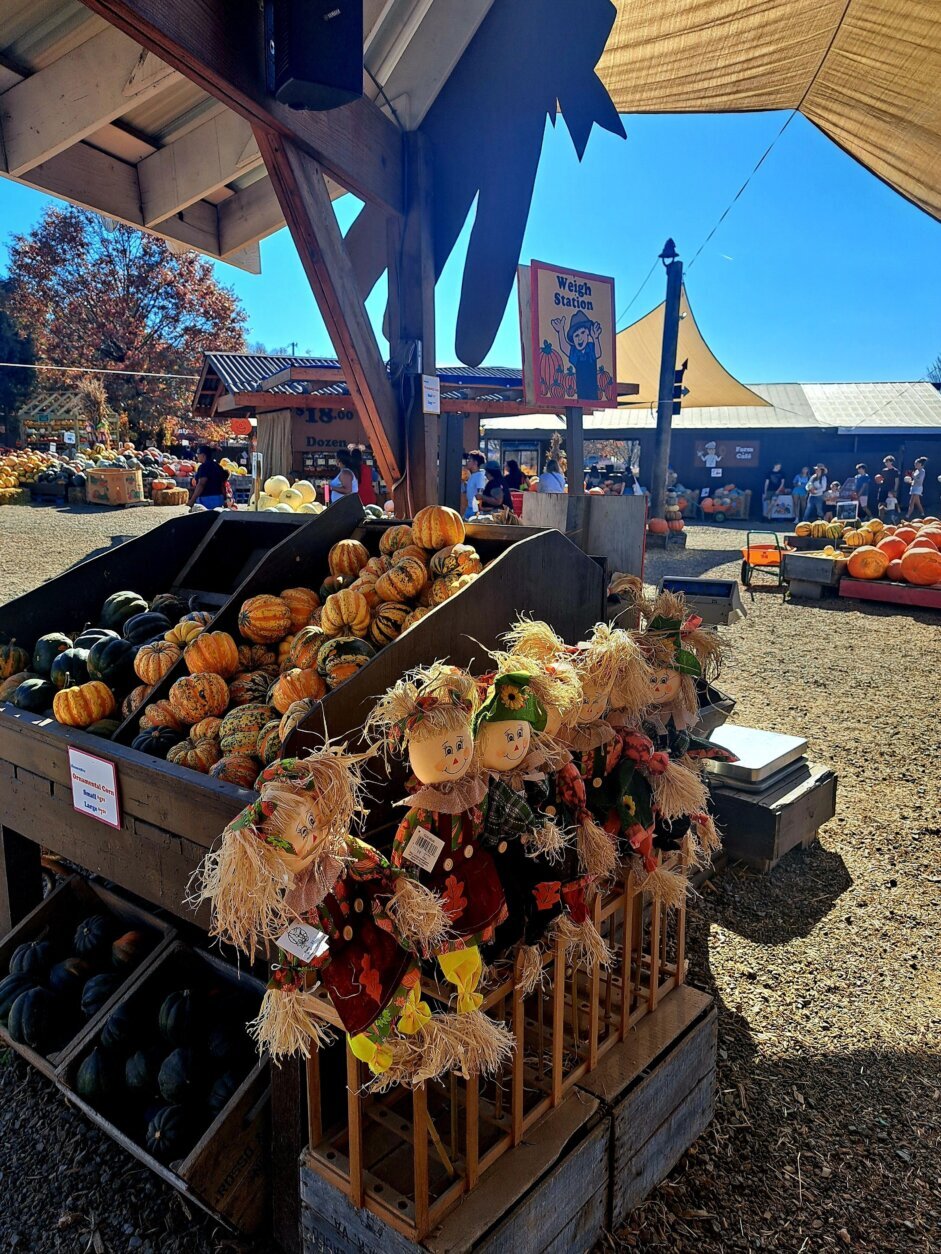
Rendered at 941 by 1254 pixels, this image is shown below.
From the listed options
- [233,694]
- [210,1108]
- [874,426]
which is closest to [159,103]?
[233,694]

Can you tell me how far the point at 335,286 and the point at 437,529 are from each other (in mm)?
1846

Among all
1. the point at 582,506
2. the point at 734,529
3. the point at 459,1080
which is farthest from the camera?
the point at 734,529

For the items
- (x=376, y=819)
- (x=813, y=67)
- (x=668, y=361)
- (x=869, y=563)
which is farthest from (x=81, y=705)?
(x=668, y=361)

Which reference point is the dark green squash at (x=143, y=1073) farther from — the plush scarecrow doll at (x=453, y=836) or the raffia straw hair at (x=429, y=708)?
the raffia straw hair at (x=429, y=708)

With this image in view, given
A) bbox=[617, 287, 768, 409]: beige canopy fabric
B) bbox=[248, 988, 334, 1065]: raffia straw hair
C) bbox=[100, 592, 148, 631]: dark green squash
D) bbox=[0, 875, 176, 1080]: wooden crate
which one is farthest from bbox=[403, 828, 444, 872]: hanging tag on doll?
bbox=[617, 287, 768, 409]: beige canopy fabric

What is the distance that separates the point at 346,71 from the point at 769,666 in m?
6.02

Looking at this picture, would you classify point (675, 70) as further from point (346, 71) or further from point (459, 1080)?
point (459, 1080)

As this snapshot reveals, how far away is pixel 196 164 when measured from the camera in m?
4.48

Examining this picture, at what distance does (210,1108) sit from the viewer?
2.13 metres

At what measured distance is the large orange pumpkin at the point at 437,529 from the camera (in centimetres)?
285

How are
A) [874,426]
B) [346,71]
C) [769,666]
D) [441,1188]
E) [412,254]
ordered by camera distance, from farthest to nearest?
[874,426] → [769,666] → [412,254] → [346,71] → [441,1188]

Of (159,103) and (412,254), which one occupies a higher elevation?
(159,103)

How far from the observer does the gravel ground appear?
6.63 ft

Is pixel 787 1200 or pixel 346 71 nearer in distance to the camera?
pixel 787 1200
